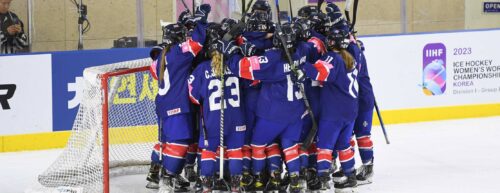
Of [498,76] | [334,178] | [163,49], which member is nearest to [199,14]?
[163,49]

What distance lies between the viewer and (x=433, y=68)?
9.26m

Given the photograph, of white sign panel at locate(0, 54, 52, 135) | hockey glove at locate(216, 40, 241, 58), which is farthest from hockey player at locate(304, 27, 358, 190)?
white sign panel at locate(0, 54, 52, 135)

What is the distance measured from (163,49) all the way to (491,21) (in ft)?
14.6

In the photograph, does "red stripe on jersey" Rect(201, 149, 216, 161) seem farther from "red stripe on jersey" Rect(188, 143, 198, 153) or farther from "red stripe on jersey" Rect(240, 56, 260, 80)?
"red stripe on jersey" Rect(240, 56, 260, 80)

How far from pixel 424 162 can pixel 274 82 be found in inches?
76.1

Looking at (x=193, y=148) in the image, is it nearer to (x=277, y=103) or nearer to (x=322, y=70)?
(x=277, y=103)

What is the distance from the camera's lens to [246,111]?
6.13m

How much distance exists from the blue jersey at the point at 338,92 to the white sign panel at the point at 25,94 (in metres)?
2.64

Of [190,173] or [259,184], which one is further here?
[190,173]

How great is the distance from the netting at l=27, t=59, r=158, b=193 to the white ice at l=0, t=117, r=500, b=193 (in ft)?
0.62

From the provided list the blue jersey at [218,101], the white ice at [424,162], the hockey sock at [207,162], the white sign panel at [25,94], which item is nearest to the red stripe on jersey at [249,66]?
the blue jersey at [218,101]

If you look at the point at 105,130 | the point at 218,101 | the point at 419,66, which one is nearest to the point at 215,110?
the point at 218,101

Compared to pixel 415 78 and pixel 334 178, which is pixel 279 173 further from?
pixel 415 78

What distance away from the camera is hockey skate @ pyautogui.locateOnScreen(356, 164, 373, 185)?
666cm
